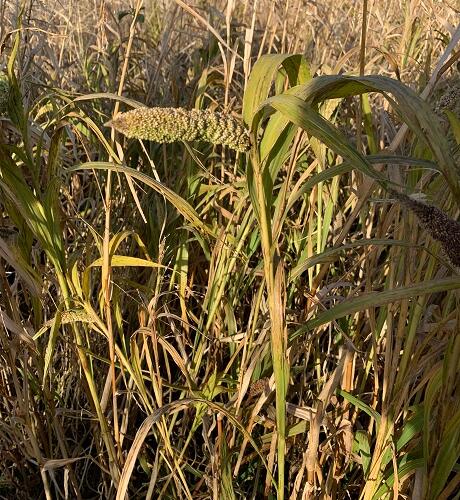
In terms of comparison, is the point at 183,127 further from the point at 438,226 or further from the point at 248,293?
the point at 248,293

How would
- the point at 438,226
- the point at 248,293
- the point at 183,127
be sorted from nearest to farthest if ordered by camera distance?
the point at 438,226
the point at 183,127
the point at 248,293

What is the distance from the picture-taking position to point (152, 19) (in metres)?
2.98

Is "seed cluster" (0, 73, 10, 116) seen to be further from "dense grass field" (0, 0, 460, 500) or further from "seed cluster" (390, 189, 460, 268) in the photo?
"seed cluster" (390, 189, 460, 268)

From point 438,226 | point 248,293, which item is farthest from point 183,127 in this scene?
point 248,293

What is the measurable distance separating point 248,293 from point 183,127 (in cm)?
73

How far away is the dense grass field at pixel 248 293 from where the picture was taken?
0.72 meters

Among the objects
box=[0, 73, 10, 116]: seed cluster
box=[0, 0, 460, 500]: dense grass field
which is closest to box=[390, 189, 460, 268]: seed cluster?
box=[0, 0, 460, 500]: dense grass field

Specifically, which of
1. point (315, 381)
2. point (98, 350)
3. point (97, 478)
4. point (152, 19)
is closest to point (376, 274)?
point (315, 381)

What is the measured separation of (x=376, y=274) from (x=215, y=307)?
35 cm

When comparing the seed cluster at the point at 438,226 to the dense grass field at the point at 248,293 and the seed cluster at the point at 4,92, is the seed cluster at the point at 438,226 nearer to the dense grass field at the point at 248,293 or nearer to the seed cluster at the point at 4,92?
the dense grass field at the point at 248,293

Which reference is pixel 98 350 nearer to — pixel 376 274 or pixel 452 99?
pixel 376 274

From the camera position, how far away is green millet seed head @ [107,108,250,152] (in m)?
0.66

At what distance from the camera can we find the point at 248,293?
1.36 meters

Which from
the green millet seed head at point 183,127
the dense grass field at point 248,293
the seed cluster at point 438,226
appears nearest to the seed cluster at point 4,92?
the dense grass field at point 248,293
